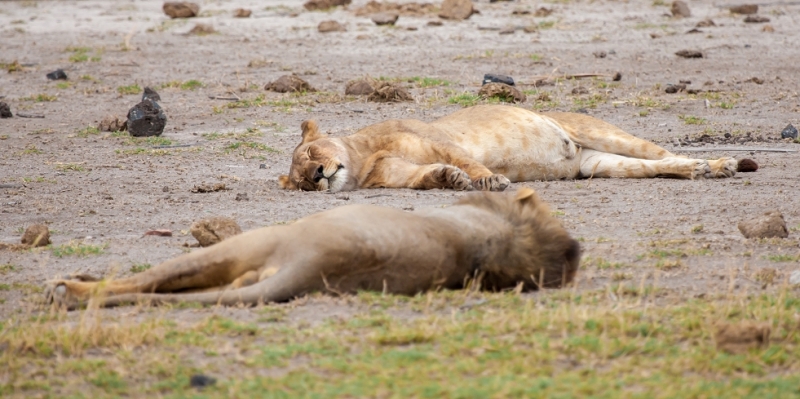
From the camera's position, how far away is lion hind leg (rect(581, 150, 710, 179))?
30.1 feet

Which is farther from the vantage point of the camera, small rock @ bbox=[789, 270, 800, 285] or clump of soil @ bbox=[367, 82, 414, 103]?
clump of soil @ bbox=[367, 82, 414, 103]

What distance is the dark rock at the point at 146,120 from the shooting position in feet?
37.0

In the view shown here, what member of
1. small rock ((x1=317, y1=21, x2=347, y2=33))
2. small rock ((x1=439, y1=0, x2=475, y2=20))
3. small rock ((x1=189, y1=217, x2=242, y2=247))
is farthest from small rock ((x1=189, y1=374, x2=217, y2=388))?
small rock ((x1=439, y1=0, x2=475, y2=20))

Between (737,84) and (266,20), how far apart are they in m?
9.26

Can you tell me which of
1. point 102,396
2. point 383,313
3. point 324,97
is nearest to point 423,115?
point 324,97

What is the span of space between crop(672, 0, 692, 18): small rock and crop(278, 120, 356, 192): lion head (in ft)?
38.4

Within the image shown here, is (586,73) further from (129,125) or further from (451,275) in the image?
(451,275)

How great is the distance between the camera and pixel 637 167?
9508 millimetres

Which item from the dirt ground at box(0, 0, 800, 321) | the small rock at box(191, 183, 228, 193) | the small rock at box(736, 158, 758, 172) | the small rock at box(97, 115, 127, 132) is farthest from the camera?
the small rock at box(97, 115, 127, 132)

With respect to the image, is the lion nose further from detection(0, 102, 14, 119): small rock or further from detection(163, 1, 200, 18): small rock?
detection(163, 1, 200, 18): small rock

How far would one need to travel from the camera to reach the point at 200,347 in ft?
14.9

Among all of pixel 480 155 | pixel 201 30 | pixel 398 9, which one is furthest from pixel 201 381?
pixel 398 9

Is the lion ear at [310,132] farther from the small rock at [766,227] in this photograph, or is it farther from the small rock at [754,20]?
the small rock at [754,20]

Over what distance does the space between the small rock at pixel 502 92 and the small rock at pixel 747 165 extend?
365 cm
